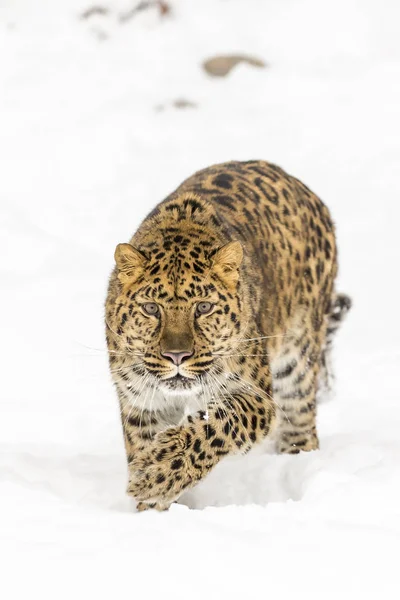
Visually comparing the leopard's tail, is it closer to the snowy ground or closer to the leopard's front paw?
the snowy ground

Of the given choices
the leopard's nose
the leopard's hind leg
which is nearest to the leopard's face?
the leopard's nose

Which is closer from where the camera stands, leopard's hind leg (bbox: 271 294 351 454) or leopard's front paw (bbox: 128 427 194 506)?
leopard's front paw (bbox: 128 427 194 506)

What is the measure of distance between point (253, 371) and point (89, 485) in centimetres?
135

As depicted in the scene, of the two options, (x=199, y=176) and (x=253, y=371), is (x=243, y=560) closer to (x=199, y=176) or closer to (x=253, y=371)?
(x=253, y=371)

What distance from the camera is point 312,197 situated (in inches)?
315

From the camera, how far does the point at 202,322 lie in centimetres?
589

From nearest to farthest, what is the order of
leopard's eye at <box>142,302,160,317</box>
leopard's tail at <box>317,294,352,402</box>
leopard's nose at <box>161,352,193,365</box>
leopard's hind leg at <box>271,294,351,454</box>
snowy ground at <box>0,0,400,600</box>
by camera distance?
snowy ground at <box>0,0,400,600</box>
leopard's nose at <box>161,352,193,365</box>
leopard's eye at <box>142,302,160,317</box>
leopard's hind leg at <box>271,294,351,454</box>
leopard's tail at <box>317,294,352,402</box>

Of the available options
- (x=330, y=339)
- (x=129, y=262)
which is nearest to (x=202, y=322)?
(x=129, y=262)

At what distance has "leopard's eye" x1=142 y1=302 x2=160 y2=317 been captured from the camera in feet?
19.3

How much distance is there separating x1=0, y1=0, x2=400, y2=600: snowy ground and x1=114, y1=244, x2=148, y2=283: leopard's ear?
1173mm

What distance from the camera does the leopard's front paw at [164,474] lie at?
234 inches

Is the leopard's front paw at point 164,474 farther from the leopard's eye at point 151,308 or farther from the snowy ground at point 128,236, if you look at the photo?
the leopard's eye at point 151,308

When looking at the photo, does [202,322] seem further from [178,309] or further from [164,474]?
[164,474]

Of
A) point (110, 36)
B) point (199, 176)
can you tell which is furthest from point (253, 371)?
point (110, 36)
